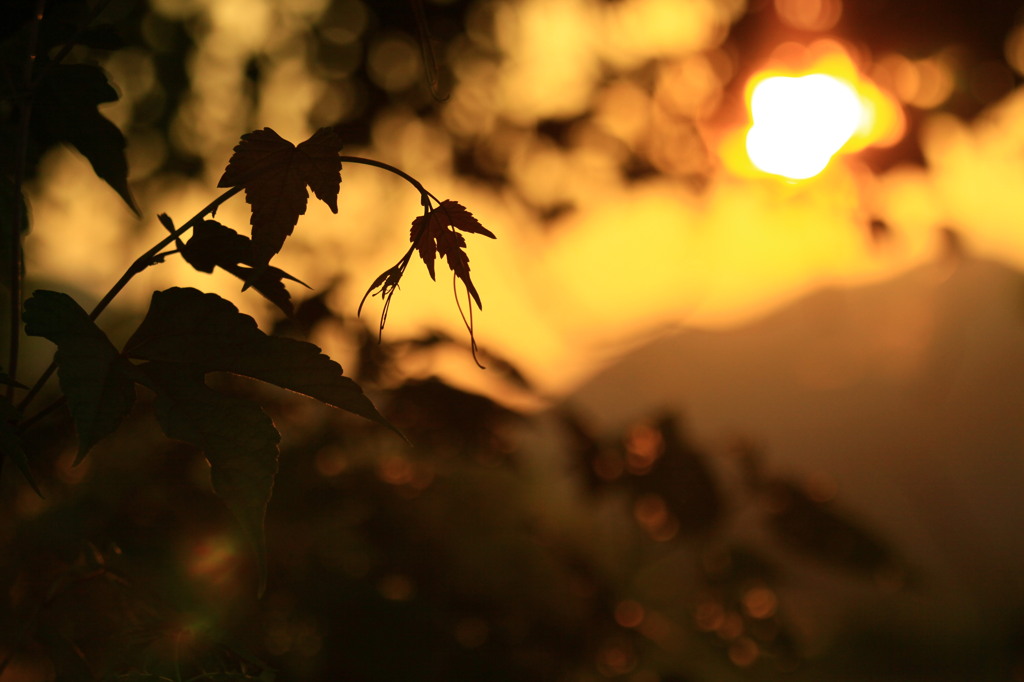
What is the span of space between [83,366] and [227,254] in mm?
190

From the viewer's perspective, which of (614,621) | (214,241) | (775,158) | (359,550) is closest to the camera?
(214,241)

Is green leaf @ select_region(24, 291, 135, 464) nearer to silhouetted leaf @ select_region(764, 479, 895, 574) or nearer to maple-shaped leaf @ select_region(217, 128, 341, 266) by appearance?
maple-shaped leaf @ select_region(217, 128, 341, 266)

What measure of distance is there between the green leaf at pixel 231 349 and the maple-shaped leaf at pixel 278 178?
0.16 ft

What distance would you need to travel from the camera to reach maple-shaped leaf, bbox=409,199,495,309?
0.55 meters

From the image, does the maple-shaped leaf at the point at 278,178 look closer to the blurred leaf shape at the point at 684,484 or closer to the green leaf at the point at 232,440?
the green leaf at the point at 232,440

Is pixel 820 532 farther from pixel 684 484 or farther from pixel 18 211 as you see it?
pixel 18 211

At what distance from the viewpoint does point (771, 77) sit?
2.55 m

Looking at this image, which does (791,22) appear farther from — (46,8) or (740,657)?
(46,8)

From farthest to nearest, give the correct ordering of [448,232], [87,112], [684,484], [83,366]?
[684,484]
[87,112]
[448,232]
[83,366]

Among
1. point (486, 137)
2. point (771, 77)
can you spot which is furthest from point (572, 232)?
point (771, 77)

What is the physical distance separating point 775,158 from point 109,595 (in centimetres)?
216

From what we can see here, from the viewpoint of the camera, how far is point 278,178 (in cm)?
52

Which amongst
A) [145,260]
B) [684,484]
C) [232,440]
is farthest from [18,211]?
[684,484]

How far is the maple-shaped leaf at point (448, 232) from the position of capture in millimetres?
550
